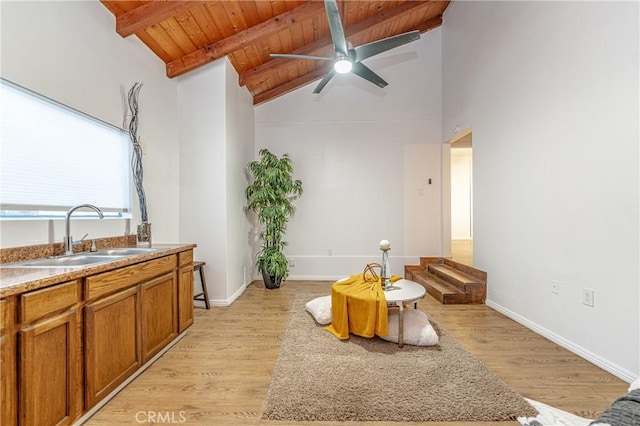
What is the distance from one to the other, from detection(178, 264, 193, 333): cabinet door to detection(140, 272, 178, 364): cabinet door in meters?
0.07

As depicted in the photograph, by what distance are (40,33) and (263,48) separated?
2436mm

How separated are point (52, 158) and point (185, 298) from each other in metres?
1.51

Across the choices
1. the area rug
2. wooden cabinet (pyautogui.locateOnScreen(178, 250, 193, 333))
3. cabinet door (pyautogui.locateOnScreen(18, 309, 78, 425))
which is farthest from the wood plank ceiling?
the area rug

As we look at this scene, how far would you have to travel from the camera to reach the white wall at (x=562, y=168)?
6.44ft

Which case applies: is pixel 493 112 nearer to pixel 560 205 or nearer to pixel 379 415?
pixel 560 205

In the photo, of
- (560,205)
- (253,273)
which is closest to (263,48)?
(253,273)

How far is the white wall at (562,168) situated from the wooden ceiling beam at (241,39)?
227 cm

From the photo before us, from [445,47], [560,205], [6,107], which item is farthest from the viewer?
[445,47]

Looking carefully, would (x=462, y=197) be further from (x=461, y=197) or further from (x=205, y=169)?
(x=205, y=169)

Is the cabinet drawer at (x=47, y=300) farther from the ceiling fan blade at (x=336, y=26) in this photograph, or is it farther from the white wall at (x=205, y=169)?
the ceiling fan blade at (x=336, y=26)

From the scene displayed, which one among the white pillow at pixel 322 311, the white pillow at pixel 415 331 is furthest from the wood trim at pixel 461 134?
the white pillow at pixel 322 311

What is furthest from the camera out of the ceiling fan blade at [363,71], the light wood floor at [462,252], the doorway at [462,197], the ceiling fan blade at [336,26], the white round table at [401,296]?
the doorway at [462,197]

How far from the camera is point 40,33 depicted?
1.94 meters

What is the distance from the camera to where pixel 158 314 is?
89.5 inches
